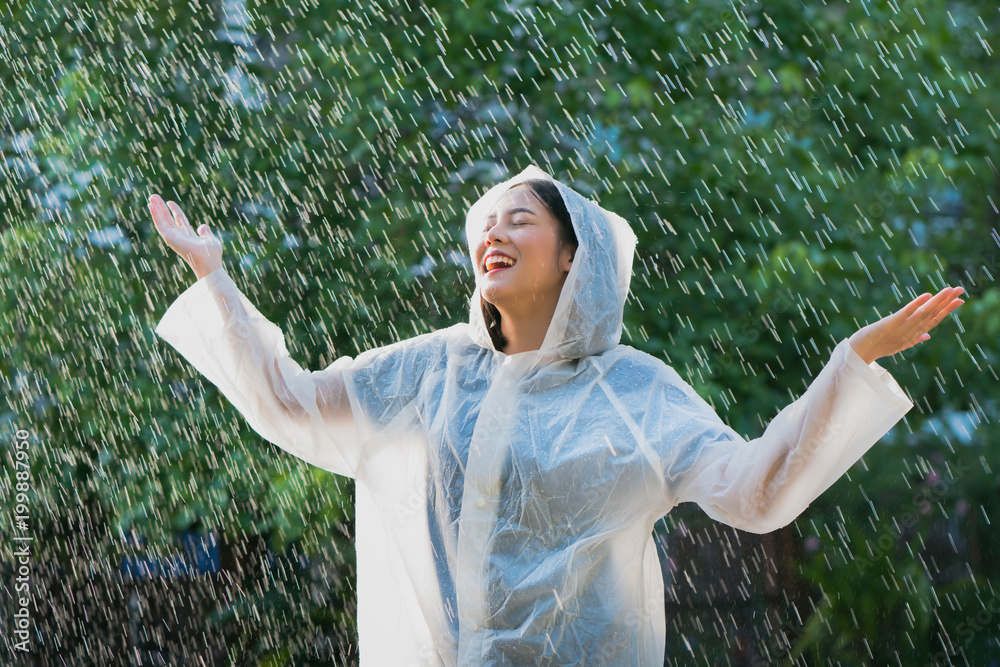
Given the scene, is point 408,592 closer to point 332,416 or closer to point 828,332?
point 332,416

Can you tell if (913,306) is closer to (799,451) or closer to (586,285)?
(799,451)

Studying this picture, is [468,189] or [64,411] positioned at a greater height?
[468,189]

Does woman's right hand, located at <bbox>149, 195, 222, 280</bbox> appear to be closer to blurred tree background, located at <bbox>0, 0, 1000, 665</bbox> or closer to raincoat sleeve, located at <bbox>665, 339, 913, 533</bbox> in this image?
raincoat sleeve, located at <bbox>665, 339, 913, 533</bbox>

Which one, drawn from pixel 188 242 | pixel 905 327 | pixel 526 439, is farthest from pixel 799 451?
pixel 188 242

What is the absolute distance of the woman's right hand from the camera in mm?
1947

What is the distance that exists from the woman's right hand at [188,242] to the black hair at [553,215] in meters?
0.57

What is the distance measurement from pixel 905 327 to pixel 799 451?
0.87 feet

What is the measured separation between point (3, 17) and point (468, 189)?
6.43 ft

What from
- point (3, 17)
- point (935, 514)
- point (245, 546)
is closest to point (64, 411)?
point (245, 546)

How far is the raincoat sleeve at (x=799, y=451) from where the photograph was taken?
157 cm

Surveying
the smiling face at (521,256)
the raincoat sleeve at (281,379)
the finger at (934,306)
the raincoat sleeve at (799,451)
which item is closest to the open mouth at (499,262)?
the smiling face at (521,256)

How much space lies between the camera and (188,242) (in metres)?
1.95

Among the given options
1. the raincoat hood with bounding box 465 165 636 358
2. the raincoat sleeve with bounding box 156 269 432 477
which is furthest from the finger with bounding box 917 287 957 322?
the raincoat sleeve with bounding box 156 269 432 477

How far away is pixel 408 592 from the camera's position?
1.93 m
